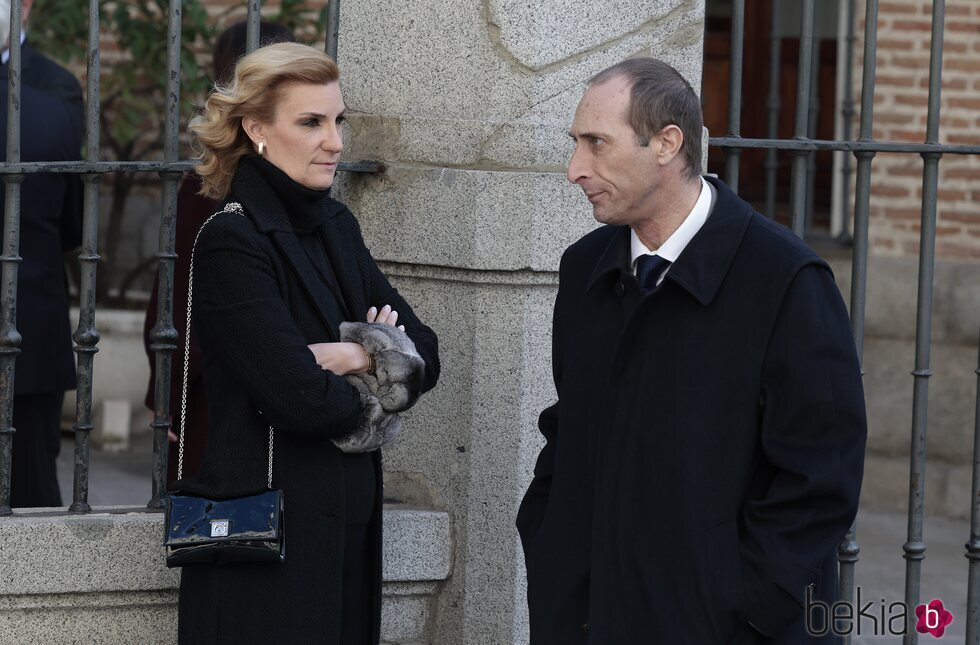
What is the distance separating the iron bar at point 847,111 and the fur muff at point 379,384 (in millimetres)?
4485

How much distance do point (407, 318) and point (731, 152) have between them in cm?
98

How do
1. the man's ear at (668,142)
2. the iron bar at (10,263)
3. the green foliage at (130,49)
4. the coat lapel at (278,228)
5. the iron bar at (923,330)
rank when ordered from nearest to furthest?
the man's ear at (668,142) → the coat lapel at (278,228) → the iron bar at (10,263) → the iron bar at (923,330) → the green foliage at (130,49)

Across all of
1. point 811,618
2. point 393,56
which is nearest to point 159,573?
point 393,56

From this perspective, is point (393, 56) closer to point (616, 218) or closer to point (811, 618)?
point (616, 218)

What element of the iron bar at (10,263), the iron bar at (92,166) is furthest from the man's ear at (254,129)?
the iron bar at (10,263)

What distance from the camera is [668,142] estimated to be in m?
2.84

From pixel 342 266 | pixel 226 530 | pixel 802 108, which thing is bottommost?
pixel 226 530

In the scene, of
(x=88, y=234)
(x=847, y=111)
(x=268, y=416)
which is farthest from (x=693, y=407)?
(x=847, y=111)

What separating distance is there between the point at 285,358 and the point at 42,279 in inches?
75.1

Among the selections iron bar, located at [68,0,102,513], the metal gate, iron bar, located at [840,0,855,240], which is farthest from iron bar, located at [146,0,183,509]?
iron bar, located at [840,0,855,240]

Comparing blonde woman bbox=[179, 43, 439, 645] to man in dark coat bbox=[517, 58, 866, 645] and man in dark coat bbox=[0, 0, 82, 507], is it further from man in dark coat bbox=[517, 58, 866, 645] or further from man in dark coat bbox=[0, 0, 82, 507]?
man in dark coat bbox=[0, 0, 82, 507]

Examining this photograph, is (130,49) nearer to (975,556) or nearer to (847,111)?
(847,111)

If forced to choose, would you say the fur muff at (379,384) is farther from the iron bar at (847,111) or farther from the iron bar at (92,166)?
the iron bar at (847,111)

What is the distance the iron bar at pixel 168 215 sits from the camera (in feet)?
11.8
